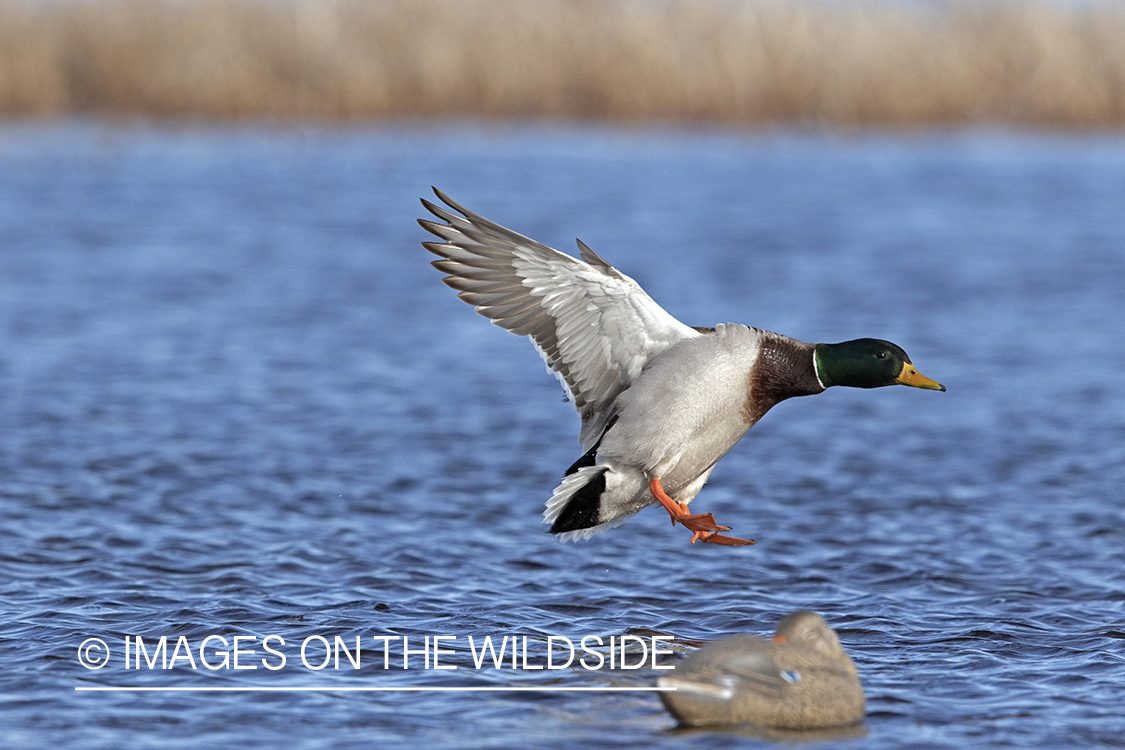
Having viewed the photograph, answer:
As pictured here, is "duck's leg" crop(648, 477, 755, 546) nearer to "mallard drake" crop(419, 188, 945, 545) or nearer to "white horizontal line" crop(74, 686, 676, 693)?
"mallard drake" crop(419, 188, 945, 545)

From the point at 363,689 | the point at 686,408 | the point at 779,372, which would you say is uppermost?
the point at 779,372

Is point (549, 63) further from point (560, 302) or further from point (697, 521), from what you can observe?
point (697, 521)

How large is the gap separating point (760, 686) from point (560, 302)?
175cm

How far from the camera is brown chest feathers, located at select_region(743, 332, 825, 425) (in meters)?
6.19

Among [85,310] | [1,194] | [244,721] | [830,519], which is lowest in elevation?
[244,721]

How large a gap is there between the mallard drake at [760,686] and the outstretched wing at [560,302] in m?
1.33

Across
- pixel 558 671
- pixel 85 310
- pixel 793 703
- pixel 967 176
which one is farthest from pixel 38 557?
pixel 967 176

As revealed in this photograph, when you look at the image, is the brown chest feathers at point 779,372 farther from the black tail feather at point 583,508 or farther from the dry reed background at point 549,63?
the dry reed background at point 549,63

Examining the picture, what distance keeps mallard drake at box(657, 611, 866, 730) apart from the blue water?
0.13m

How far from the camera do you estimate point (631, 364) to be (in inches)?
252

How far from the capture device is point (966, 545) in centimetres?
834

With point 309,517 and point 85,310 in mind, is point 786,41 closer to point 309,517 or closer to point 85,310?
point 85,310

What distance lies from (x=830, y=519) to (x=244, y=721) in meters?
4.22

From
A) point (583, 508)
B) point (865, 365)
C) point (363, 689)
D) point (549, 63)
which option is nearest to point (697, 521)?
point (583, 508)
